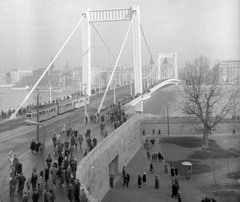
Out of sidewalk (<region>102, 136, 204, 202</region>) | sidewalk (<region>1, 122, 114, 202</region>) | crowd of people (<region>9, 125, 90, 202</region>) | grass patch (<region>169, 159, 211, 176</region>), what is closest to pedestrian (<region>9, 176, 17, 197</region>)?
crowd of people (<region>9, 125, 90, 202</region>)

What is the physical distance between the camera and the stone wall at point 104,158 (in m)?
9.49

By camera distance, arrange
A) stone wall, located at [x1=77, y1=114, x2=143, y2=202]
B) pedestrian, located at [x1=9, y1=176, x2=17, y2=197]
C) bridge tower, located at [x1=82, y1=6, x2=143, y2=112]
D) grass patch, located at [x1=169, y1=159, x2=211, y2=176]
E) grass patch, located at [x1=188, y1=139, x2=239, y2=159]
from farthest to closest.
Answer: bridge tower, located at [x1=82, y1=6, x2=143, y2=112] → grass patch, located at [x1=188, y1=139, x2=239, y2=159] → grass patch, located at [x1=169, y1=159, x2=211, y2=176] → stone wall, located at [x1=77, y1=114, x2=143, y2=202] → pedestrian, located at [x1=9, y1=176, x2=17, y2=197]

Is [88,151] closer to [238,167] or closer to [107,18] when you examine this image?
[238,167]

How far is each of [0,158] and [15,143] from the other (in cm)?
231

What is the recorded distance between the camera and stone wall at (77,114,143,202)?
9492 mm

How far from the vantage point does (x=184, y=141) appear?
21.5 meters

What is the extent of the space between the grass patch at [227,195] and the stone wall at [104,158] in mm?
4556

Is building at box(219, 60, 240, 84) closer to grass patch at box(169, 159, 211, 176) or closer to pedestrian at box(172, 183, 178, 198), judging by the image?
grass patch at box(169, 159, 211, 176)

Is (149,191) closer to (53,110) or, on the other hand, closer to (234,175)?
(234,175)

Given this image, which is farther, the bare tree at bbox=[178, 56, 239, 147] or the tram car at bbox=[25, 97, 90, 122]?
the bare tree at bbox=[178, 56, 239, 147]

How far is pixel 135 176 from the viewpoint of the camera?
579 inches

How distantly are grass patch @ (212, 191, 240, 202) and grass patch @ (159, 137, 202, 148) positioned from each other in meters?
7.79

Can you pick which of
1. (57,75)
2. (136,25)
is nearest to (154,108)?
(136,25)

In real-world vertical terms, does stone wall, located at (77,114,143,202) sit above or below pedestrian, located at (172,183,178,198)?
above
